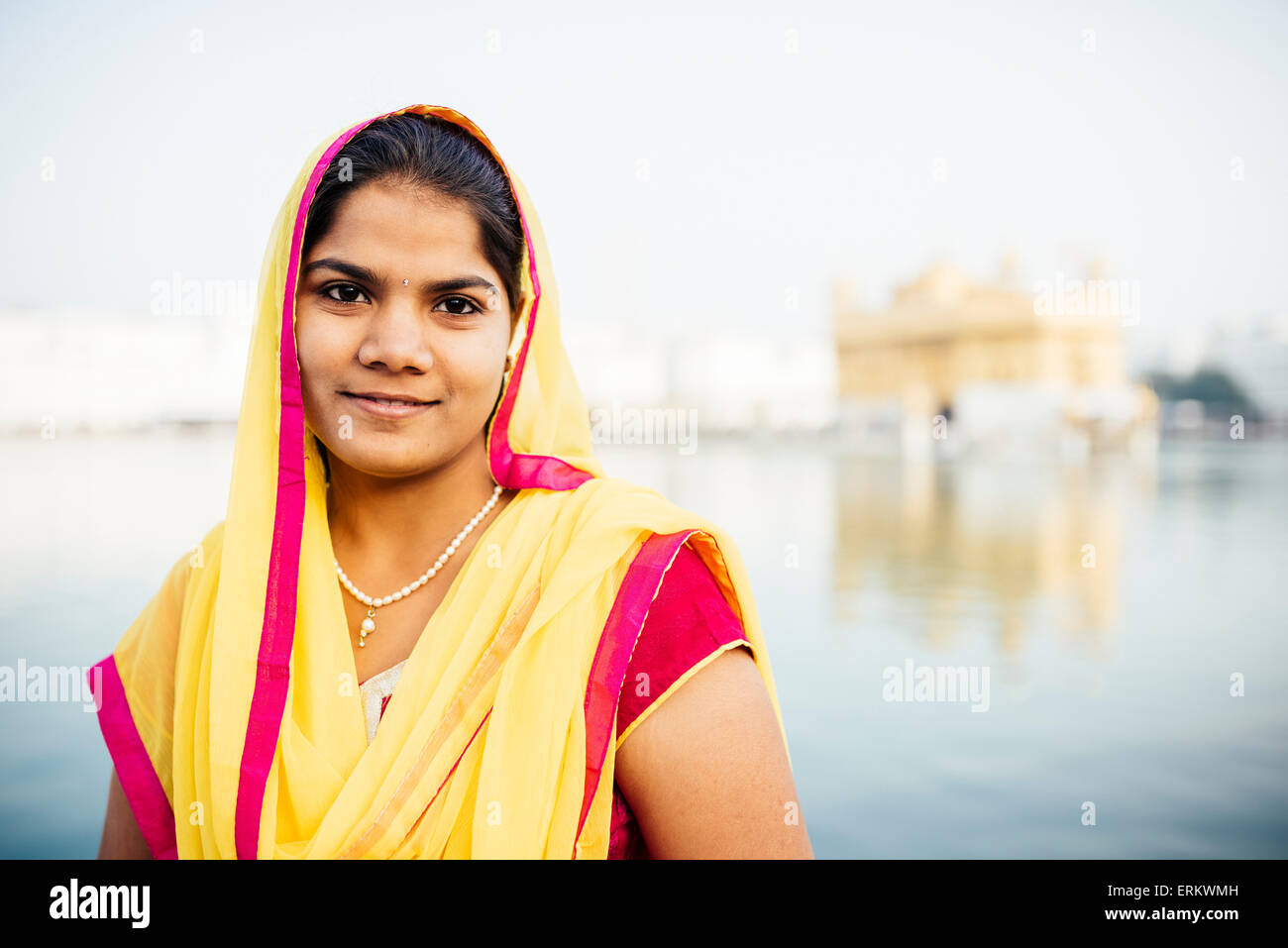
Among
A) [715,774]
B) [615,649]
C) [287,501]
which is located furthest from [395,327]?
[715,774]

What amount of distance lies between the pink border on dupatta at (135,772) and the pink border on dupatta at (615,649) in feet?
1.67

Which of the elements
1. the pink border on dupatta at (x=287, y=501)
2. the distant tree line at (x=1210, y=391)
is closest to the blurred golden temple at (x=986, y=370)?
the distant tree line at (x=1210, y=391)

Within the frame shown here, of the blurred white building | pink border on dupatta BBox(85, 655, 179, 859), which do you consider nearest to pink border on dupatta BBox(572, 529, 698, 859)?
pink border on dupatta BBox(85, 655, 179, 859)

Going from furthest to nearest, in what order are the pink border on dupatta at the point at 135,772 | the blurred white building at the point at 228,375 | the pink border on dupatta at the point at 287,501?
the blurred white building at the point at 228,375
the pink border on dupatta at the point at 135,772
the pink border on dupatta at the point at 287,501

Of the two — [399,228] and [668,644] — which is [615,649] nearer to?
[668,644]

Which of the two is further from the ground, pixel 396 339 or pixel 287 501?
pixel 396 339

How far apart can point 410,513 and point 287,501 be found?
5.7 inches

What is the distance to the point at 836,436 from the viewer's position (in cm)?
2833

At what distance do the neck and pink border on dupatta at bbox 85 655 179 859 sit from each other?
33 centimetres

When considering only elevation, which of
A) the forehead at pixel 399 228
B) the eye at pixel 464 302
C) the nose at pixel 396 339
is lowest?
the nose at pixel 396 339

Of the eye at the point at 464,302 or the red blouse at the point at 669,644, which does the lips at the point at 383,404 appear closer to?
the eye at the point at 464,302

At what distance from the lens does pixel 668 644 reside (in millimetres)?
957

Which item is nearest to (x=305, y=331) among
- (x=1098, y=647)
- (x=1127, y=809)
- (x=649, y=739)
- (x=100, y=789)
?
(x=649, y=739)

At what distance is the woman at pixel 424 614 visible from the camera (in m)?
0.94
